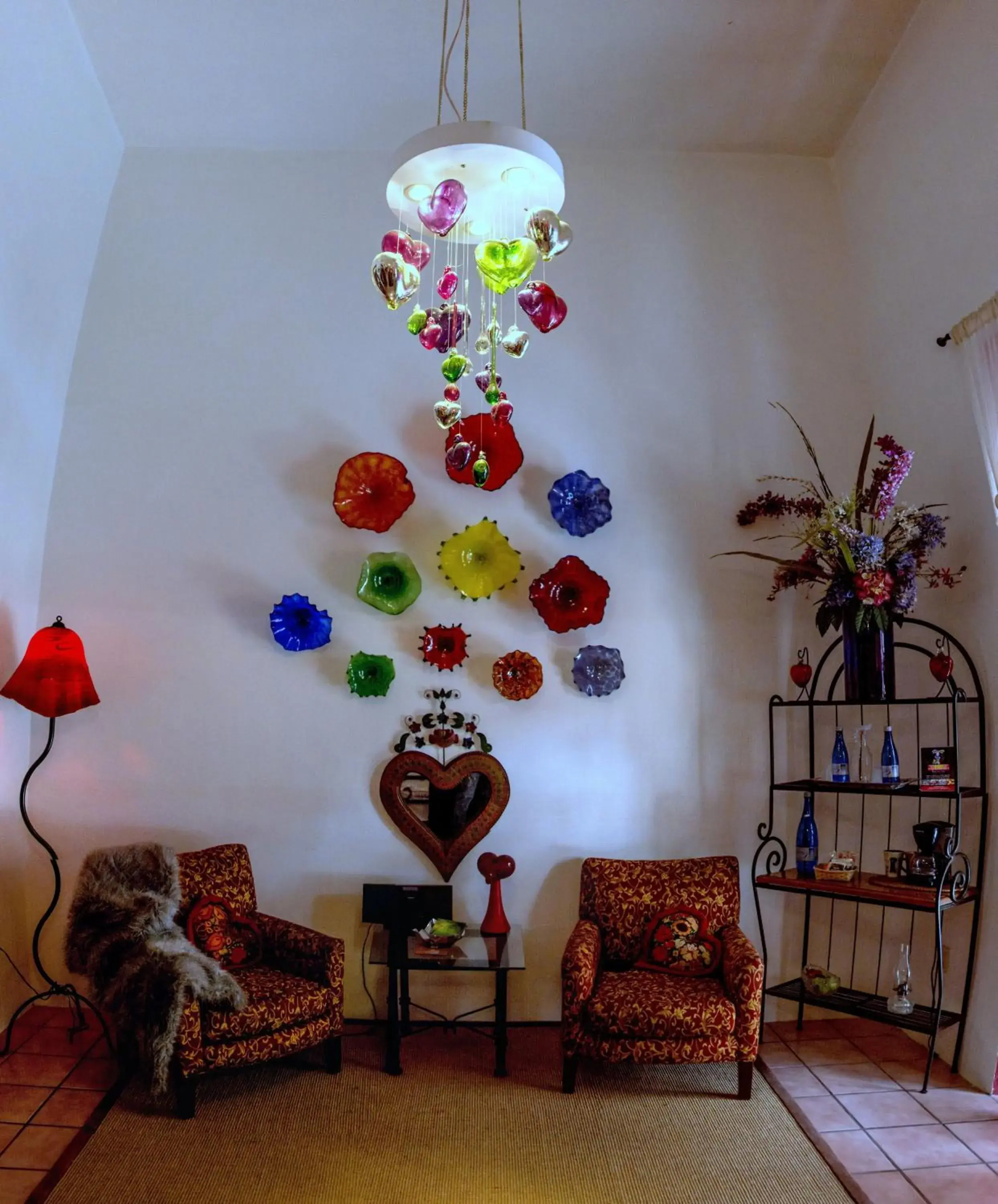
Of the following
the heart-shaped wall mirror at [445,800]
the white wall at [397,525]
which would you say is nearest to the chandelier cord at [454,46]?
the white wall at [397,525]

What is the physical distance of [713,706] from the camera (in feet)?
13.4

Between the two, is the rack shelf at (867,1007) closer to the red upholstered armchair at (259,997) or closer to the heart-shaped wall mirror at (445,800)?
the heart-shaped wall mirror at (445,800)

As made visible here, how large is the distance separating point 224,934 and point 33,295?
8.65 feet

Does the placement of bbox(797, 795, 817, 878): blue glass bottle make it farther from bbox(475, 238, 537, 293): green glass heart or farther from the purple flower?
bbox(475, 238, 537, 293): green glass heart

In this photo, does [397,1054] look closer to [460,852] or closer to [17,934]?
[460,852]

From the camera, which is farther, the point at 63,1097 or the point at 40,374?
the point at 40,374

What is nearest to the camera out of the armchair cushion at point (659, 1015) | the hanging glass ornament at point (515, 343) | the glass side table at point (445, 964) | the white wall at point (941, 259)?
the hanging glass ornament at point (515, 343)

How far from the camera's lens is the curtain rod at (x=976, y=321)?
325 cm

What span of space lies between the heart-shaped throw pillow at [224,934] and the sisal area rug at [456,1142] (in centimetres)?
39

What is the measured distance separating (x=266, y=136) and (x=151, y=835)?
317 centimetres

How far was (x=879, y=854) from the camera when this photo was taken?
12.9 ft

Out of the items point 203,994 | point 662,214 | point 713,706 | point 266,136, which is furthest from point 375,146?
point 203,994

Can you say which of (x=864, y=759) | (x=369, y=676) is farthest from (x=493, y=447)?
(x=864, y=759)

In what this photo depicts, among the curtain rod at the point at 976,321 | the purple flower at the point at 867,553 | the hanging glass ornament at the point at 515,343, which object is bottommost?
the purple flower at the point at 867,553
